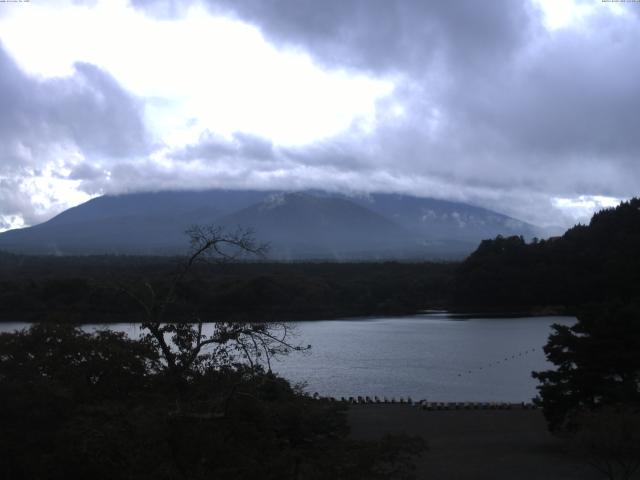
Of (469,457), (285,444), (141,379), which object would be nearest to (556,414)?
(469,457)

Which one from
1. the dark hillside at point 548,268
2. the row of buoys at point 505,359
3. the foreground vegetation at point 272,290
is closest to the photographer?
the row of buoys at point 505,359

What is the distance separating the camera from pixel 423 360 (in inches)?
1273

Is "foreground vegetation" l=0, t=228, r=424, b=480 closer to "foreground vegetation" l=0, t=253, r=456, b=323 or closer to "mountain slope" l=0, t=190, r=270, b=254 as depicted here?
"foreground vegetation" l=0, t=253, r=456, b=323

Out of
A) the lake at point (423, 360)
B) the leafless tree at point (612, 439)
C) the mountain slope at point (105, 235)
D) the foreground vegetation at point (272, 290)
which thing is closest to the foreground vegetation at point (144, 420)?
the leafless tree at point (612, 439)

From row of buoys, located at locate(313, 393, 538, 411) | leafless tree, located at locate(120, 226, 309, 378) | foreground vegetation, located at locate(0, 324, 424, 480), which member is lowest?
row of buoys, located at locate(313, 393, 538, 411)

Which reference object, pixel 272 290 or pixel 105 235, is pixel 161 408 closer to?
pixel 272 290

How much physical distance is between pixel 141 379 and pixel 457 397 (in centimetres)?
1727

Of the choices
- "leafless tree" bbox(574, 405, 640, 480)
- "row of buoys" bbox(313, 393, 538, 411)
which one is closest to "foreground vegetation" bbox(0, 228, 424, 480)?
"leafless tree" bbox(574, 405, 640, 480)

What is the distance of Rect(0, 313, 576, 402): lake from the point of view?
25516 millimetres

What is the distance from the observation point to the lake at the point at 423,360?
25516mm

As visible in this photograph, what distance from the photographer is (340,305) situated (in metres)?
60.1

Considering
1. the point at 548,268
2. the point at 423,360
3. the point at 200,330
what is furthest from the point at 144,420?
the point at 548,268

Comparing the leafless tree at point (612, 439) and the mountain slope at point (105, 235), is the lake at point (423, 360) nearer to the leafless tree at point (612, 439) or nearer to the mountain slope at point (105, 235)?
the leafless tree at point (612, 439)

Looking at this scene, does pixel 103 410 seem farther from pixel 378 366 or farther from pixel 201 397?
pixel 378 366
